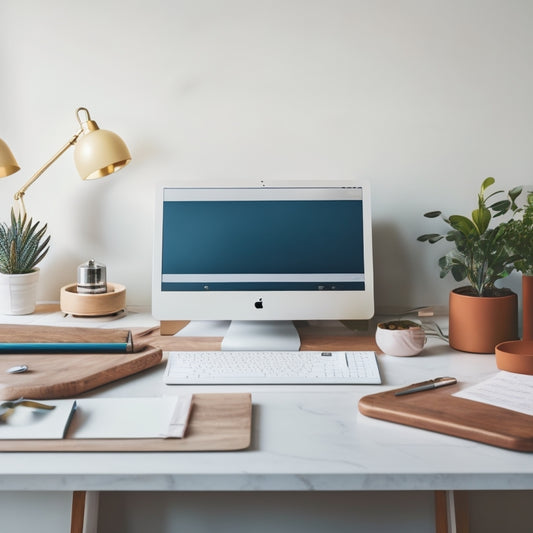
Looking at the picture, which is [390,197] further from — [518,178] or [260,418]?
[260,418]

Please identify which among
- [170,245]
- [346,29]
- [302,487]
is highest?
[346,29]

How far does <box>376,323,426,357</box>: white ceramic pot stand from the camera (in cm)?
143

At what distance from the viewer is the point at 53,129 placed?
6.17 feet

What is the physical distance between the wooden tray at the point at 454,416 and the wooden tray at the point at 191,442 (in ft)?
0.74

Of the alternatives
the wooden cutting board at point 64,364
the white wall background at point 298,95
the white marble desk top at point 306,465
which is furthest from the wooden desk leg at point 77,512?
the white wall background at point 298,95

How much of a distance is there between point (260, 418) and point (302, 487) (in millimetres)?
206

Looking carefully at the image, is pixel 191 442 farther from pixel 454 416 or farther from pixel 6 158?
pixel 6 158

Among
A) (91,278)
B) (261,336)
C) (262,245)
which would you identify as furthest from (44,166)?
(261,336)

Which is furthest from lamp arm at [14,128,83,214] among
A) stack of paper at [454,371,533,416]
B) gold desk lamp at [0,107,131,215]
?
stack of paper at [454,371,533,416]

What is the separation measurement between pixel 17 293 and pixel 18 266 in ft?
0.25

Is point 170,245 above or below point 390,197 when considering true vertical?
below

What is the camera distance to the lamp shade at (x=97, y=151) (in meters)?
1.71

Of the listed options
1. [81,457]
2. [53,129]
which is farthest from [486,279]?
[53,129]

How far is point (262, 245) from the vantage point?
1.60m
